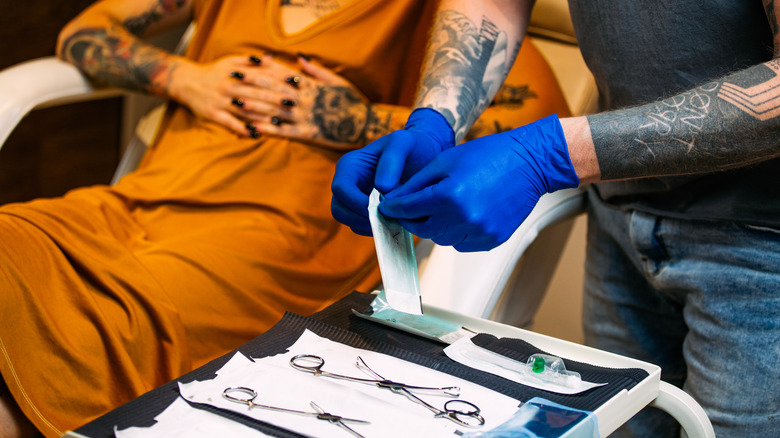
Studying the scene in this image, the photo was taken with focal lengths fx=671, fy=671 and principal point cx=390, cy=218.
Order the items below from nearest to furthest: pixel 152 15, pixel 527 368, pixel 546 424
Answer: pixel 546 424 < pixel 527 368 < pixel 152 15

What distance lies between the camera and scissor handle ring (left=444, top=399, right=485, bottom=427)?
548 millimetres

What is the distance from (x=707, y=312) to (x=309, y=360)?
19.9 inches

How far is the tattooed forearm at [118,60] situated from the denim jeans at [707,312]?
90 cm

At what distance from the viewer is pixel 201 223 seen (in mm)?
1119

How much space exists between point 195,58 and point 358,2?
0.38m

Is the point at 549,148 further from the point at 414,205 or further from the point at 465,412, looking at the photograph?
the point at 465,412

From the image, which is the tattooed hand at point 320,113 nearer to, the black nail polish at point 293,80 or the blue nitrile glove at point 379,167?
the black nail polish at point 293,80

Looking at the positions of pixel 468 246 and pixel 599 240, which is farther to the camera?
pixel 599 240

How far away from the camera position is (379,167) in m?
0.75

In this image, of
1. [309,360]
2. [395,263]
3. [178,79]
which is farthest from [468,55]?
[178,79]

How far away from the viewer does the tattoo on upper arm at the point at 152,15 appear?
4.60 ft

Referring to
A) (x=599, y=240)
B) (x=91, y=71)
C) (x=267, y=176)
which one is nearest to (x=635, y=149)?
(x=599, y=240)

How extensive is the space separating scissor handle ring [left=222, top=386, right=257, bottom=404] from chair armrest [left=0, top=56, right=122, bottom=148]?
2.70 ft

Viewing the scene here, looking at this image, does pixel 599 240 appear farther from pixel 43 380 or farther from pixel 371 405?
pixel 43 380
